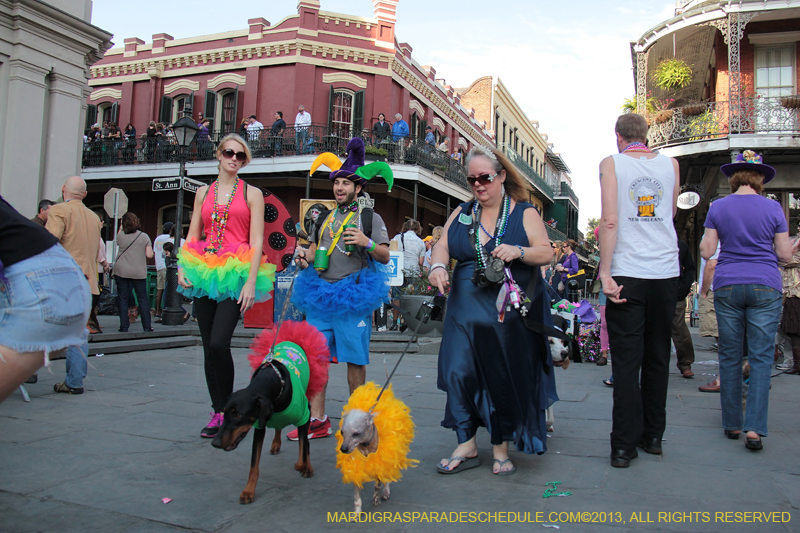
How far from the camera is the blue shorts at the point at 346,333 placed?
12.5 ft

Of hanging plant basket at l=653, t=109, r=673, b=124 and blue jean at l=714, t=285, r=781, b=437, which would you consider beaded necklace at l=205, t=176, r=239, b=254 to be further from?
hanging plant basket at l=653, t=109, r=673, b=124

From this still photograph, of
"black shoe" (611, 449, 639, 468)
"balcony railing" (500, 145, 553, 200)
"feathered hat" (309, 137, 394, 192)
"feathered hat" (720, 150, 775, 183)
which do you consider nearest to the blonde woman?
"feathered hat" (309, 137, 394, 192)

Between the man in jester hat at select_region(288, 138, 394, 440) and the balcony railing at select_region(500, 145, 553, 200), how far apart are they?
25.8m

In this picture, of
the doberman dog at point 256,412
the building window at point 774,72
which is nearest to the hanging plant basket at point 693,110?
the building window at point 774,72

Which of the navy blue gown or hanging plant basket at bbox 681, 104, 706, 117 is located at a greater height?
hanging plant basket at bbox 681, 104, 706, 117

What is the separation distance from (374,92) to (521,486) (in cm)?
1965

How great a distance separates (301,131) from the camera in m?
19.0

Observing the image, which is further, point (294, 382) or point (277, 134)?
point (277, 134)

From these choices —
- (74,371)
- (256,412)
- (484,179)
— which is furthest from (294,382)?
(74,371)

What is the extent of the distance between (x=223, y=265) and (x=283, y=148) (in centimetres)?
1621

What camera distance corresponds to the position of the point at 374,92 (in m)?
21.0

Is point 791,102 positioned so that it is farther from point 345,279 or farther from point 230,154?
point 230,154

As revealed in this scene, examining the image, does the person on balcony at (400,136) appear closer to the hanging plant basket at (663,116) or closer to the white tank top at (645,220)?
the hanging plant basket at (663,116)

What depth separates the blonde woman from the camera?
3.63 m
